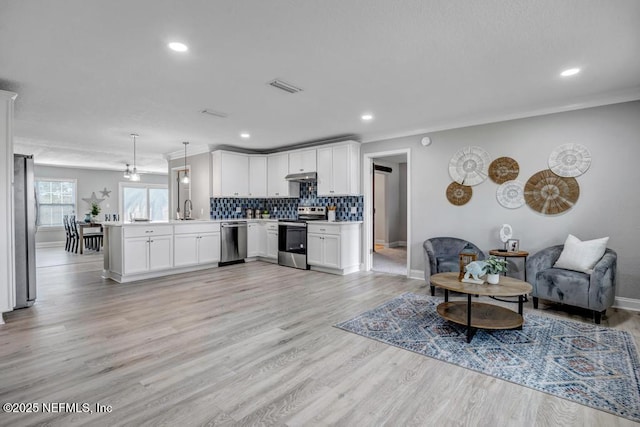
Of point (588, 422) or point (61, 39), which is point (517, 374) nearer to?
point (588, 422)

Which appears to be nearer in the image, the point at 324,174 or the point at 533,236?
the point at 533,236

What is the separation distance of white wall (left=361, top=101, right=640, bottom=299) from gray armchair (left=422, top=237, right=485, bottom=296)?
21cm

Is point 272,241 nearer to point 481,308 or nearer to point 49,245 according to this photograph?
point 481,308

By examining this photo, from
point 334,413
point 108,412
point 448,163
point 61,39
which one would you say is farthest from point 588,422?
point 61,39

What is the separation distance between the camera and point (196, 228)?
19.7ft

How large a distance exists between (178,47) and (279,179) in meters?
4.40

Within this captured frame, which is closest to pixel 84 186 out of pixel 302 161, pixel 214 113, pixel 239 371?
pixel 302 161

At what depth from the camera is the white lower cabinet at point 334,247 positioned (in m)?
5.53

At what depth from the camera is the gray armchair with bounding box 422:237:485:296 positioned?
4.27 m

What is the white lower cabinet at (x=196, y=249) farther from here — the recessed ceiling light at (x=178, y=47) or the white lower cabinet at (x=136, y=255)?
the recessed ceiling light at (x=178, y=47)

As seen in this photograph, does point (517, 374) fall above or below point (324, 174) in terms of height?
below

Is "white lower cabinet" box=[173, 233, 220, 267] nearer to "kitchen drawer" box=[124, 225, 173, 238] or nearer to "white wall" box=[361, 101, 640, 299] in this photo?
"kitchen drawer" box=[124, 225, 173, 238]

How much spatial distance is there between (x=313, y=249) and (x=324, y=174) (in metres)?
1.44

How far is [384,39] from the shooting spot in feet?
8.08
